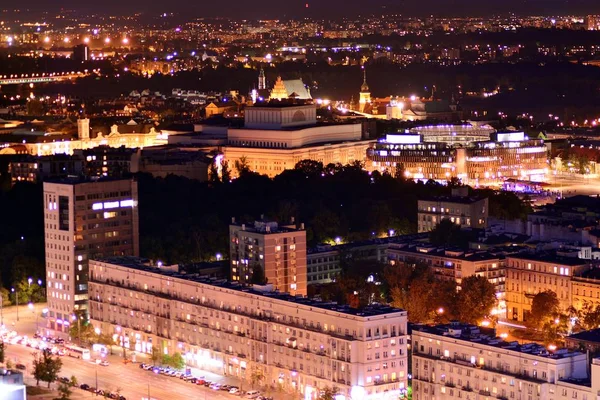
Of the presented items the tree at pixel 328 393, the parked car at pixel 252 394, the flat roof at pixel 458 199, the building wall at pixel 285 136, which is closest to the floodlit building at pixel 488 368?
the tree at pixel 328 393

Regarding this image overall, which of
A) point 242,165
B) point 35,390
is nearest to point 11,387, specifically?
point 35,390

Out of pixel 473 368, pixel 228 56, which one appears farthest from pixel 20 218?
pixel 228 56

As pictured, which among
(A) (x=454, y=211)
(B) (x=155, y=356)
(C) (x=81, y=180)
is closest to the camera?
(B) (x=155, y=356)

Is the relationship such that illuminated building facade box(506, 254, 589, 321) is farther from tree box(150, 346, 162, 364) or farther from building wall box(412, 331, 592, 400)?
tree box(150, 346, 162, 364)

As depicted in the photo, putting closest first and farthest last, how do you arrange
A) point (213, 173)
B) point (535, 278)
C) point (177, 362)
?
point (177, 362) < point (535, 278) < point (213, 173)

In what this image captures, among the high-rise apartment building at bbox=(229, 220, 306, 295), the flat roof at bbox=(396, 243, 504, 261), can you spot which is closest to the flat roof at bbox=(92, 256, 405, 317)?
the high-rise apartment building at bbox=(229, 220, 306, 295)

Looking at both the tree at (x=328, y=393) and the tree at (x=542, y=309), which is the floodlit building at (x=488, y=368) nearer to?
the tree at (x=328, y=393)

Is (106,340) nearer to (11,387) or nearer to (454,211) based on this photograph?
(454,211)
